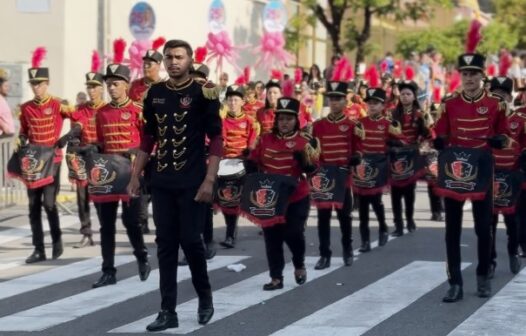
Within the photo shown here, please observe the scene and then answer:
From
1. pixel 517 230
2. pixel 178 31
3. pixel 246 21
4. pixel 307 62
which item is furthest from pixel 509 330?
pixel 307 62

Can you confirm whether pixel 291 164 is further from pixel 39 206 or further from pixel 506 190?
pixel 39 206

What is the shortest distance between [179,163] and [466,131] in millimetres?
2708

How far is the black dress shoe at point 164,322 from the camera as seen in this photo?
33.4 feet

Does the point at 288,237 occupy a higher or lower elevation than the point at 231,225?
higher

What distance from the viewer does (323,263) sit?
14.1m

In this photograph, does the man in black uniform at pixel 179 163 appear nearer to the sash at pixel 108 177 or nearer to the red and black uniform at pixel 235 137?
the sash at pixel 108 177

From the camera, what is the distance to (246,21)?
37.3 m

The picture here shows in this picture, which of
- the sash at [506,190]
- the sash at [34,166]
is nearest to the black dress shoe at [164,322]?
the sash at [506,190]

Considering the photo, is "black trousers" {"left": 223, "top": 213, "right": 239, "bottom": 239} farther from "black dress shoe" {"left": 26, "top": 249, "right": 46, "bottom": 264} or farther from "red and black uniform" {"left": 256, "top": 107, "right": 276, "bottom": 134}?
"black dress shoe" {"left": 26, "top": 249, "right": 46, "bottom": 264}

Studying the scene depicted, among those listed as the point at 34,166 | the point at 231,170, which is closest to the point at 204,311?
the point at 34,166

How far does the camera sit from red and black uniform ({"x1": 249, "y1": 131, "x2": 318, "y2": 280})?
1270cm

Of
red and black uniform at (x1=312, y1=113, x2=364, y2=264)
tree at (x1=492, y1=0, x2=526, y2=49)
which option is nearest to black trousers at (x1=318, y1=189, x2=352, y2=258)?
red and black uniform at (x1=312, y1=113, x2=364, y2=264)

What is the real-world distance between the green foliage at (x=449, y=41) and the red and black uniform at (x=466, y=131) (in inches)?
1388

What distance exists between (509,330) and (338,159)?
4.49 m
